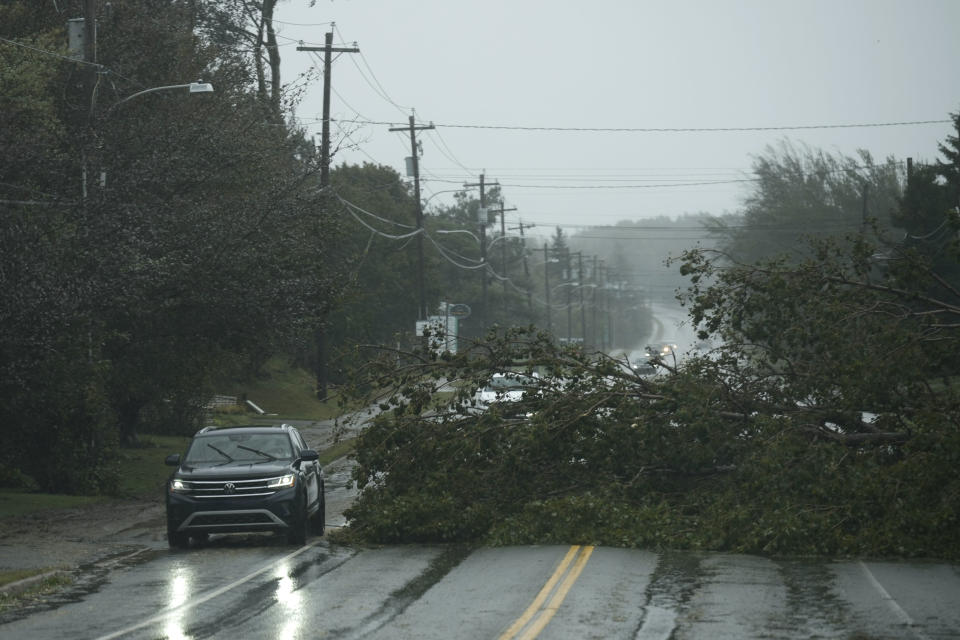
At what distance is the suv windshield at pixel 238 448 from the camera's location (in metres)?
18.4

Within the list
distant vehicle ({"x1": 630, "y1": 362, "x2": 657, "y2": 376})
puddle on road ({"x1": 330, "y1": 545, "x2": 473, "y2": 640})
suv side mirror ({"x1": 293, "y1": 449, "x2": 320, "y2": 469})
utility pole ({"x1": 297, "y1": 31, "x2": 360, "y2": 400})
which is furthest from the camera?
utility pole ({"x1": 297, "y1": 31, "x2": 360, "y2": 400})

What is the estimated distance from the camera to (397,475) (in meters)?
18.4

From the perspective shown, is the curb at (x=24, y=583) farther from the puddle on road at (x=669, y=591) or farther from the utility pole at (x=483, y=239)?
the utility pole at (x=483, y=239)

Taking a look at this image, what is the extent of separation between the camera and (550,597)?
1269 centimetres

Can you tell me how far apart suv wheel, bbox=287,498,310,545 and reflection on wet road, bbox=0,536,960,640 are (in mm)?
735

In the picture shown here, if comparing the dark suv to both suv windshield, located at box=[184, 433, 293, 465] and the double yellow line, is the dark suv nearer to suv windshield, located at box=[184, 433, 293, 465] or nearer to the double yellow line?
suv windshield, located at box=[184, 433, 293, 465]

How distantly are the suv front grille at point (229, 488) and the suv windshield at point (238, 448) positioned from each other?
71 cm

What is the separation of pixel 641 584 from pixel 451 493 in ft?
16.3

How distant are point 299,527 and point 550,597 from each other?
5922 millimetres

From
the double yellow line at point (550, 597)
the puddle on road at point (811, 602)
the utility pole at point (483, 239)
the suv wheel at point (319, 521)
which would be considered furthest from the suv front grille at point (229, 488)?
the utility pole at point (483, 239)

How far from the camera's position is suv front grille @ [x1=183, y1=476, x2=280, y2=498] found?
57.4 ft

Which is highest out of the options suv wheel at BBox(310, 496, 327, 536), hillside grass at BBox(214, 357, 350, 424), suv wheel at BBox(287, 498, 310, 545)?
suv wheel at BBox(287, 498, 310, 545)

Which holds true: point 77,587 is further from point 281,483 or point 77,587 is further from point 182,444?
point 182,444

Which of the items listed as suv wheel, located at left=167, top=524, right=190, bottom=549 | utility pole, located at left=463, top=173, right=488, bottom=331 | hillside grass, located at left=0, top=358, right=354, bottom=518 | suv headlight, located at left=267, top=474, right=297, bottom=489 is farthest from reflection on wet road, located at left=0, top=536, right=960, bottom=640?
utility pole, located at left=463, top=173, right=488, bottom=331
